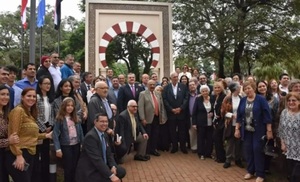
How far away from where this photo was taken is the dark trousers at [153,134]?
694 cm

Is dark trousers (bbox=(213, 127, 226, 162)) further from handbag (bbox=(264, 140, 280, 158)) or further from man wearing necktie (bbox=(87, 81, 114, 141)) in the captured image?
man wearing necktie (bbox=(87, 81, 114, 141))

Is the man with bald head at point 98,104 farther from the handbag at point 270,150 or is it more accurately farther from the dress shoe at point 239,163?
the dress shoe at point 239,163

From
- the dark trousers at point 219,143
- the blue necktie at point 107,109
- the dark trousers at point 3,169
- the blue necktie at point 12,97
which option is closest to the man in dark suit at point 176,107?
the dark trousers at point 219,143

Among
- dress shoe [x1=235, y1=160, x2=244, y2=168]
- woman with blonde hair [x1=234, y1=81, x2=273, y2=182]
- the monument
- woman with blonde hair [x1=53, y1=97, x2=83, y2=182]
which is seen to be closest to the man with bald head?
woman with blonde hair [x1=53, y1=97, x2=83, y2=182]

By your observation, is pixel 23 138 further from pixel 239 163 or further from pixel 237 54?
pixel 237 54

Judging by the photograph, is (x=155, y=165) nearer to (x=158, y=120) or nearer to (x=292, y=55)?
(x=158, y=120)

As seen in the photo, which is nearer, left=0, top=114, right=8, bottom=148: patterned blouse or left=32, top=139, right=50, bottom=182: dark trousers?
left=0, top=114, right=8, bottom=148: patterned blouse

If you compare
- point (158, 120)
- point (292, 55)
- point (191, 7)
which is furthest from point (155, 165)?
point (292, 55)

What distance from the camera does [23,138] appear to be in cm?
354

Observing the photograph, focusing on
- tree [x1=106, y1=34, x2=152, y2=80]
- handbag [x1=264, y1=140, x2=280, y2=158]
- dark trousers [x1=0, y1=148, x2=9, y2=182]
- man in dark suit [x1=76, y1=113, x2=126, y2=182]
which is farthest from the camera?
tree [x1=106, y1=34, x2=152, y2=80]

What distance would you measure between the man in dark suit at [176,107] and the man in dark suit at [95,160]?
3180mm

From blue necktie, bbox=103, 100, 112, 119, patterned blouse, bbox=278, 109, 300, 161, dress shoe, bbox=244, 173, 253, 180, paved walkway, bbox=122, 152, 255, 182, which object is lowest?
A: paved walkway, bbox=122, 152, 255, 182

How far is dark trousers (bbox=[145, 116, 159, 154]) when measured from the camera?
6938mm

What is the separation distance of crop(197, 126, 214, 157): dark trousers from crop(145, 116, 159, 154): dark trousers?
0.89 metres
